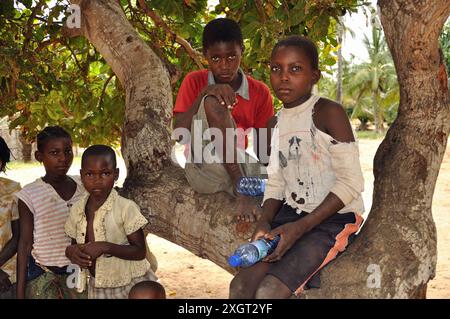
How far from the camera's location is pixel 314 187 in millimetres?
2572

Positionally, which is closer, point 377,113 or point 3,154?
point 3,154

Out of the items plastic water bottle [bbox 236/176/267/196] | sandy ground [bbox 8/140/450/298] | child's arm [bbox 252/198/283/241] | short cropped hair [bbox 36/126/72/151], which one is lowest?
sandy ground [bbox 8/140/450/298]

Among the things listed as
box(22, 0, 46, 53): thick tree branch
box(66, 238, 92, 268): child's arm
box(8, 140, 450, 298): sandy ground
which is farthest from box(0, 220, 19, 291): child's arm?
box(8, 140, 450, 298): sandy ground

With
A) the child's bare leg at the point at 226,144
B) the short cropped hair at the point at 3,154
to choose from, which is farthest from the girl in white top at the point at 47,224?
the child's bare leg at the point at 226,144

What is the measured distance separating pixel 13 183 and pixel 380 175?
203 cm

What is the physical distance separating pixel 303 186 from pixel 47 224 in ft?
4.83

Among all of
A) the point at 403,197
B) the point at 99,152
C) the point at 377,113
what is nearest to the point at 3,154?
the point at 99,152

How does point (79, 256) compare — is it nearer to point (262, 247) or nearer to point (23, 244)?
point (23, 244)

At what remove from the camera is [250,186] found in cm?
295

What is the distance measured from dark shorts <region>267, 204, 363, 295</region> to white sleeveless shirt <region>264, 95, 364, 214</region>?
0.19 ft

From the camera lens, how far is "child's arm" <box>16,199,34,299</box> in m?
3.05

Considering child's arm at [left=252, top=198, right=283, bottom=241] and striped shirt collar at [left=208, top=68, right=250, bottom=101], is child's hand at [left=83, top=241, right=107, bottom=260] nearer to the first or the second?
child's arm at [left=252, top=198, right=283, bottom=241]

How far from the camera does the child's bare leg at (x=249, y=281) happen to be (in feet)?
7.73
